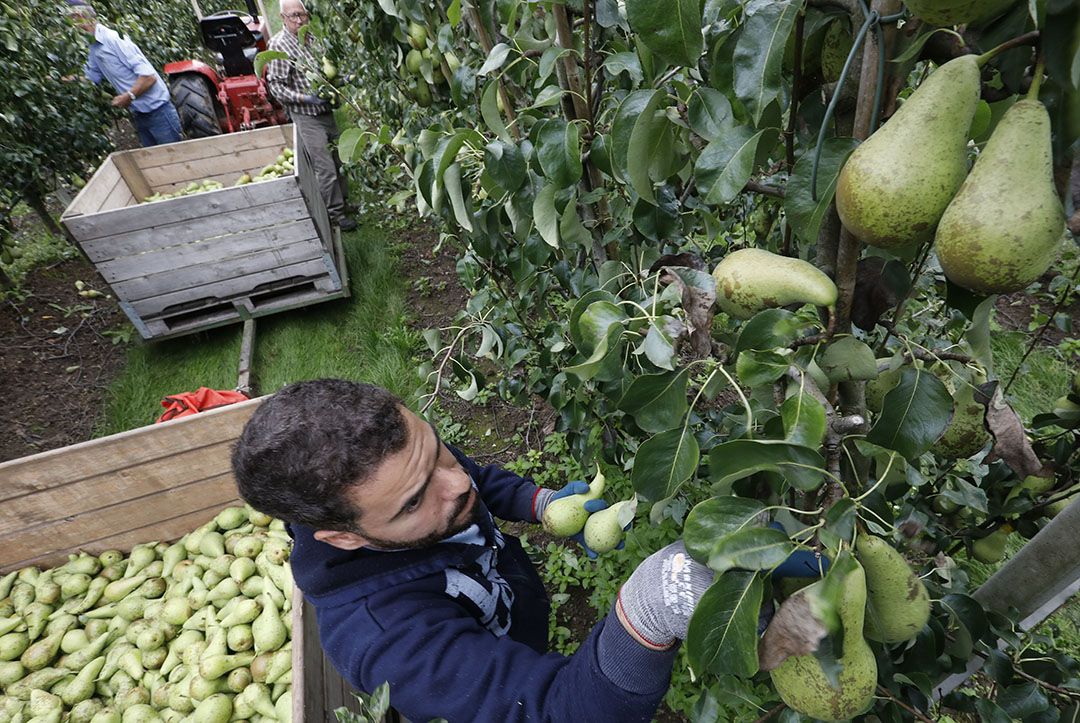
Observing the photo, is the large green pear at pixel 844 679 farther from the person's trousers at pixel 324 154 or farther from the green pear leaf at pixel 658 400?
the person's trousers at pixel 324 154

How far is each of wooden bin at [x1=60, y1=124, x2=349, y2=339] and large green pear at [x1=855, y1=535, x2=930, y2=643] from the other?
4.22m

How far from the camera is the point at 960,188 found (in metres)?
0.55

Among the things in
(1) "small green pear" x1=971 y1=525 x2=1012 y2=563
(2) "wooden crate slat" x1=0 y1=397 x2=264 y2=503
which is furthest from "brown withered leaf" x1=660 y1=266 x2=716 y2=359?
(2) "wooden crate slat" x1=0 y1=397 x2=264 y2=503

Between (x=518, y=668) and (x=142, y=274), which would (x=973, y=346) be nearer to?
(x=518, y=668)

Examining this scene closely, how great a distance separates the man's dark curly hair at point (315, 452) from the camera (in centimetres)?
122

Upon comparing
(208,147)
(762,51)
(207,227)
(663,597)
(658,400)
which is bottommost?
(207,227)

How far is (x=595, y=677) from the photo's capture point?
1.15 meters

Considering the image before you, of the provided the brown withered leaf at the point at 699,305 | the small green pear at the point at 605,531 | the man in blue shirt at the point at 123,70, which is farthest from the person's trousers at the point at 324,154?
the brown withered leaf at the point at 699,305

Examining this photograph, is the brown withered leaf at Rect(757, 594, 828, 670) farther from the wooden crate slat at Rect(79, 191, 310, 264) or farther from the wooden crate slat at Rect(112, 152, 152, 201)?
the wooden crate slat at Rect(112, 152, 152, 201)

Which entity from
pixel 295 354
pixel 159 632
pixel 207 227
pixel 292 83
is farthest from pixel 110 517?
pixel 292 83

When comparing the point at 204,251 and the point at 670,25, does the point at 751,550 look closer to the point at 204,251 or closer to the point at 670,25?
the point at 670,25

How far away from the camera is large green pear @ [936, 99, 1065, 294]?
0.50 m

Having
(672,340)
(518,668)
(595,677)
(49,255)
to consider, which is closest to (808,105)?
(672,340)

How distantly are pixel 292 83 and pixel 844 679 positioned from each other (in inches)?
244
